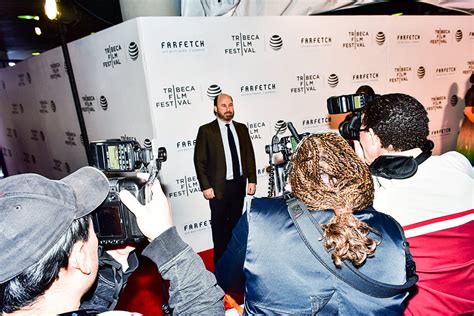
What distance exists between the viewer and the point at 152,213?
0.87m

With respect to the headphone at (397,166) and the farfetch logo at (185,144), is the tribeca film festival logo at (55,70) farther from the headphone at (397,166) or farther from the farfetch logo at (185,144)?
the headphone at (397,166)

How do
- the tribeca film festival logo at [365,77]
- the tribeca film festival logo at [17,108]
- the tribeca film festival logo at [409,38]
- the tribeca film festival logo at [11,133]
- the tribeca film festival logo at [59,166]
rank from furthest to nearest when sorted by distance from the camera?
1. the tribeca film festival logo at [11,133]
2. the tribeca film festival logo at [17,108]
3. the tribeca film festival logo at [59,166]
4. the tribeca film festival logo at [409,38]
5. the tribeca film festival logo at [365,77]

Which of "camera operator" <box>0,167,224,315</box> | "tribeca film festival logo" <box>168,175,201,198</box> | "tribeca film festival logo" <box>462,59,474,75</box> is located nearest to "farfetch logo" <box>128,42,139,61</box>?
"tribeca film festival logo" <box>168,175,201,198</box>

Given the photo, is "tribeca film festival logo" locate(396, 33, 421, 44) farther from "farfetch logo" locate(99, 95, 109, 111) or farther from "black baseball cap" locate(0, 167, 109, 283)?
"black baseball cap" locate(0, 167, 109, 283)

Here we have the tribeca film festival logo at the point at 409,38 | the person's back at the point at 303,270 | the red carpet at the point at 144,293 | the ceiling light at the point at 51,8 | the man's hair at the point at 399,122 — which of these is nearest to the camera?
the person's back at the point at 303,270

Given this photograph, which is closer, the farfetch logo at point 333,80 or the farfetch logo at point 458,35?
the farfetch logo at point 333,80

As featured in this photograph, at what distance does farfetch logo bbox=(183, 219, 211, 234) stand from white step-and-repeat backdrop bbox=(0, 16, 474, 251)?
Answer: 0.04 ft

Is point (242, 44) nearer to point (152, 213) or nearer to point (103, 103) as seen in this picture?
point (103, 103)

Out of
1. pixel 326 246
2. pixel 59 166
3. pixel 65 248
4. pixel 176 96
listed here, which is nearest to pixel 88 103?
pixel 176 96

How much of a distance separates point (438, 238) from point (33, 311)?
1.14 meters

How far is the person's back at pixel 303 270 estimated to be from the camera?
3.01ft

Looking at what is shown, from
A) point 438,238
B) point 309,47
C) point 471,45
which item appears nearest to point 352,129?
point 438,238

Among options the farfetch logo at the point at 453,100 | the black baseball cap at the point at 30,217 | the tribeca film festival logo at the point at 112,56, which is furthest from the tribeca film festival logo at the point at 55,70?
the farfetch logo at the point at 453,100

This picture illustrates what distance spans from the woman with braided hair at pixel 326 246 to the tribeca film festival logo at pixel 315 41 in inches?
115
